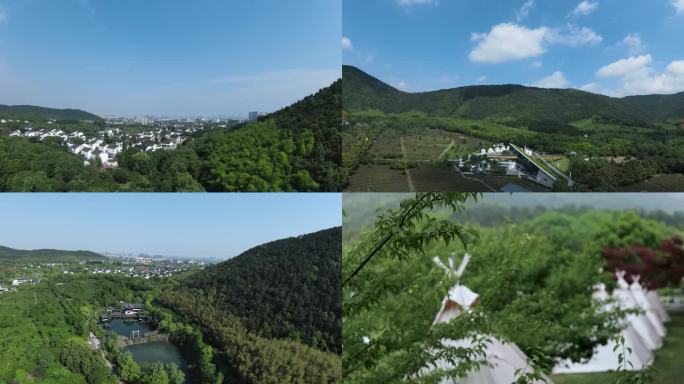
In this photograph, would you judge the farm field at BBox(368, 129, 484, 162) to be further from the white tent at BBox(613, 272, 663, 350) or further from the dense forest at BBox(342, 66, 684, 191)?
the white tent at BBox(613, 272, 663, 350)

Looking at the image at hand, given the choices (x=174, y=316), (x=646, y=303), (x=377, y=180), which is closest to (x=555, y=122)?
(x=377, y=180)

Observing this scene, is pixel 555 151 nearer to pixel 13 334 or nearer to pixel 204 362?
pixel 204 362

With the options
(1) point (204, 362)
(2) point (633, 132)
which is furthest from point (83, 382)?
(2) point (633, 132)

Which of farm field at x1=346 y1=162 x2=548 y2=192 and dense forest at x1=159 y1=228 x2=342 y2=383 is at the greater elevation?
farm field at x1=346 y1=162 x2=548 y2=192

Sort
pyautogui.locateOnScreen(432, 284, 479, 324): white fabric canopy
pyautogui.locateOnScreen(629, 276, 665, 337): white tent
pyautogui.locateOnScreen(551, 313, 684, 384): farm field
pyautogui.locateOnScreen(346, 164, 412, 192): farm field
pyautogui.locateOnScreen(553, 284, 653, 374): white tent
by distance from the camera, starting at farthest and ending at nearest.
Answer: pyautogui.locateOnScreen(629, 276, 665, 337): white tent < pyautogui.locateOnScreen(553, 284, 653, 374): white tent < pyautogui.locateOnScreen(551, 313, 684, 384): farm field < pyautogui.locateOnScreen(432, 284, 479, 324): white fabric canopy < pyautogui.locateOnScreen(346, 164, 412, 192): farm field

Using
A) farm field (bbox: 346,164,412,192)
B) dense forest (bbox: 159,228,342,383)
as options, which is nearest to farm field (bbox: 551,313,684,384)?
farm field (bbox: 346,164,412,192)

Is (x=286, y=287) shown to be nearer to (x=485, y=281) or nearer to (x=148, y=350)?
(x=148, y=350)

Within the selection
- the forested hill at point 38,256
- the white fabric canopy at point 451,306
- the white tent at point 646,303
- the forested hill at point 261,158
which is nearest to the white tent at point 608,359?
the white tent at point 646,303
